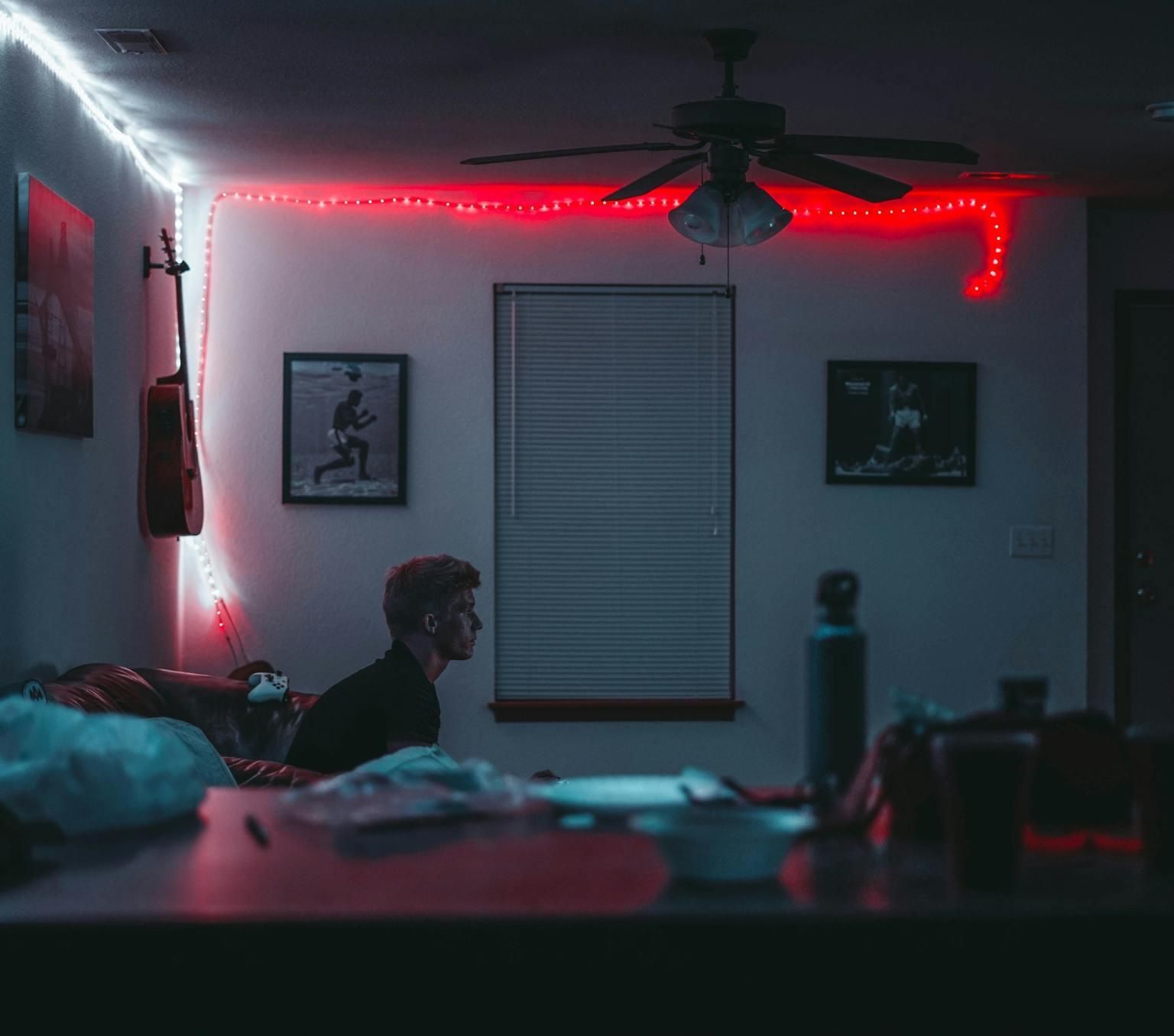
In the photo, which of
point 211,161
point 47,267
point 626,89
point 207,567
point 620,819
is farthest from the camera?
point 207,567

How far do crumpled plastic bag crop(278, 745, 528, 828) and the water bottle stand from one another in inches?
15.2

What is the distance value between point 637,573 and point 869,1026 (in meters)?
4.11

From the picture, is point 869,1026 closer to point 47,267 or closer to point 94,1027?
point 94,1027

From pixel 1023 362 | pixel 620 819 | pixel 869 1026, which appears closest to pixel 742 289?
pixel 1023 362

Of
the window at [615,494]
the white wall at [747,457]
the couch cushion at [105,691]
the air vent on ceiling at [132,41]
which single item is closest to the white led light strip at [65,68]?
the air vent on ceiling at [132,41]

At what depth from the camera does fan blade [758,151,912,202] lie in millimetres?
3381

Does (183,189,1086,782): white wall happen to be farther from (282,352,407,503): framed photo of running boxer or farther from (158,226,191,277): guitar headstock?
(158,226,191,277): guitar headstock

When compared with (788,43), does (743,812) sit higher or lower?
lower

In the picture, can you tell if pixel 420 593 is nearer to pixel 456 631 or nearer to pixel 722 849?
pixel 456 631

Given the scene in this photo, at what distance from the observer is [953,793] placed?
4.19 feet

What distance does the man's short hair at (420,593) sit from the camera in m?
3.50

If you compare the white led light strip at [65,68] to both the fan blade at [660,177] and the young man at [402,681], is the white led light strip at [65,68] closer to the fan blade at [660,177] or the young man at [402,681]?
the fan blade at [660,177]

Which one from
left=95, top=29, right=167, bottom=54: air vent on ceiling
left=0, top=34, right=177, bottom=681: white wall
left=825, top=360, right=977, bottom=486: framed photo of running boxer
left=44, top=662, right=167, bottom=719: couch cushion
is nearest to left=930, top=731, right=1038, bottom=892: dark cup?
left=44, top=662, right=167, bottom=719: couch cushion

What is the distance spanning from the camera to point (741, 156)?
3400 mm
